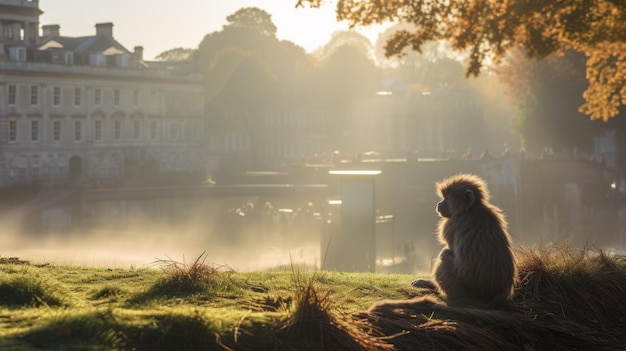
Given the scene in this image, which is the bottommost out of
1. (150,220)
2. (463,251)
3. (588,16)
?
(150,220)

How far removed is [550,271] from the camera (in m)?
10.9

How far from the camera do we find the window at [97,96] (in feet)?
261

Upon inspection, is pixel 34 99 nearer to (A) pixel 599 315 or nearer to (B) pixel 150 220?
(B) pixel 150 220

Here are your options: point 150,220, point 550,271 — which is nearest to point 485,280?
point 550,271

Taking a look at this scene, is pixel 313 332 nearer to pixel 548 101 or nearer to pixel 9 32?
pixel 548 101

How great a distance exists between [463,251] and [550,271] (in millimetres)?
1347

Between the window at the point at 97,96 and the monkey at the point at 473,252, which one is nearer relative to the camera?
the monkey at the point at 473,252

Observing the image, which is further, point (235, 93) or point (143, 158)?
point (235, 93)

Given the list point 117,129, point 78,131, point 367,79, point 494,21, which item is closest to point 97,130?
point 78,131

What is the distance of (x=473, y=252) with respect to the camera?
988 centimetres

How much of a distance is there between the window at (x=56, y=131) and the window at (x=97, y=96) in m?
4.34

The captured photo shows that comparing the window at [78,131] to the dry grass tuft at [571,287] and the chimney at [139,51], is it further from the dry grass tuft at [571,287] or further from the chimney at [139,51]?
the dry grass tuft at [571,287]

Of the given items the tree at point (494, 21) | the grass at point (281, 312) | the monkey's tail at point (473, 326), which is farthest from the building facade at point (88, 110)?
the monkey's tail at point (473, 326)

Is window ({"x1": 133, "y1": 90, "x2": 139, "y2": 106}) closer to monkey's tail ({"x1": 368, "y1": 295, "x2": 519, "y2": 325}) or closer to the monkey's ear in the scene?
the monkey's ear
